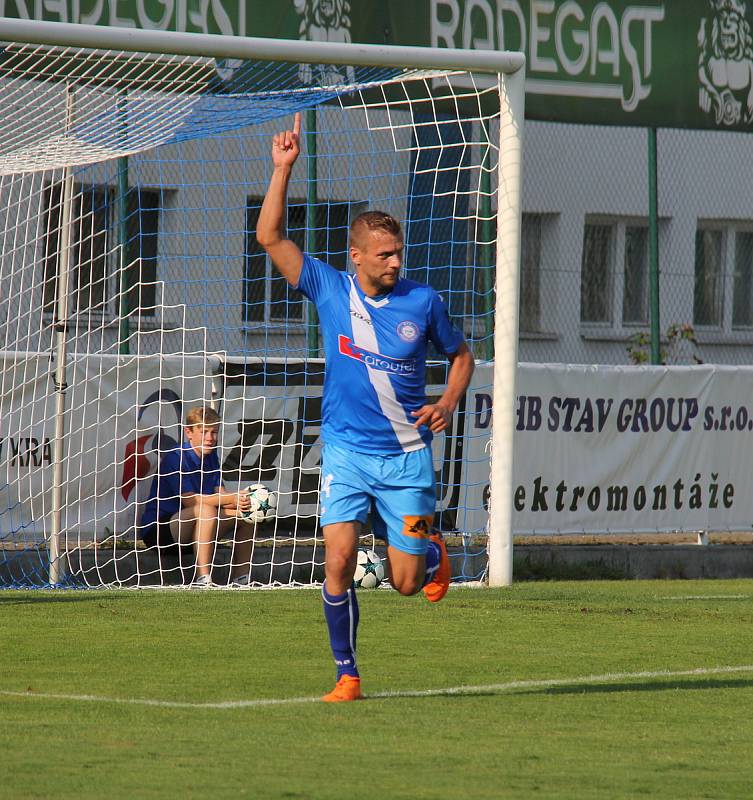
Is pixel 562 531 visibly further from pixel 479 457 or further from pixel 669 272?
pixel 669 272

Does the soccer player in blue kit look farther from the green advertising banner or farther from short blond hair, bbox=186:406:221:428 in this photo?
the green advertising banner

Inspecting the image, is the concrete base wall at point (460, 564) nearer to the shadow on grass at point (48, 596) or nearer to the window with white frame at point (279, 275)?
the shadow on grass at point (48, 596)

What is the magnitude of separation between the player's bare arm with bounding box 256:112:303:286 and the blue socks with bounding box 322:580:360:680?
1.29 metres

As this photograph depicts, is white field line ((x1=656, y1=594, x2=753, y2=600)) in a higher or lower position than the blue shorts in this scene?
lower

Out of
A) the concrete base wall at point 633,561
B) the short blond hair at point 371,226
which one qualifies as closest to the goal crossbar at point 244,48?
the short blond hair at point 371,226

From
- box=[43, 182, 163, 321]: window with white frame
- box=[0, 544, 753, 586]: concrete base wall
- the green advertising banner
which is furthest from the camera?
the green advertising banner

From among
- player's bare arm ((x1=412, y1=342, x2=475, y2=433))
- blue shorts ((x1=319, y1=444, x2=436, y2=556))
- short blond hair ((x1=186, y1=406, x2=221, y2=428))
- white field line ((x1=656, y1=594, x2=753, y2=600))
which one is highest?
player's bare arm ((x1=412, y1=342, x2=475, y2=433))

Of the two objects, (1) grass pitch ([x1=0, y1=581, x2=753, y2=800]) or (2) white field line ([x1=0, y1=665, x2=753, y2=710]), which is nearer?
(1) grass pitch ([x1=0, y1=581, x2=753, y2=800])

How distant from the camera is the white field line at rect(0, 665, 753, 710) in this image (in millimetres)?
6566

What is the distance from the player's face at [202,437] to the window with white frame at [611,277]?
37.4 ft

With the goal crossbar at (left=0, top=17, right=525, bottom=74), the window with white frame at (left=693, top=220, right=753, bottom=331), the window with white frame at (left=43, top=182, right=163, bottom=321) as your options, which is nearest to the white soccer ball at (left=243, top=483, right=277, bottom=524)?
the window with white frame at (left=43, top=182, right=163, bottom=321)

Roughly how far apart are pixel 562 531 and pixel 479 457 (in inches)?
45.5

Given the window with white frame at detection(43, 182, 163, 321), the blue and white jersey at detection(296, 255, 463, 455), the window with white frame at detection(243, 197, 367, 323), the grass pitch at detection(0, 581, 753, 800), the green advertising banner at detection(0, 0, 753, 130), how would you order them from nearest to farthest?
the grass pitch at detection(0, 581, 753, 800) < the blue and white jersey at detection(296, 255, 463, 455) < the window with white frame at detection(43, 182, 163, 321) < the green advertising banner at detection(0, 0, 753, 130) < the window with white frame at detection(243, 197, 367, 323)

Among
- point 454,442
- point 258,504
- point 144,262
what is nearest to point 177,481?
point 258,504
